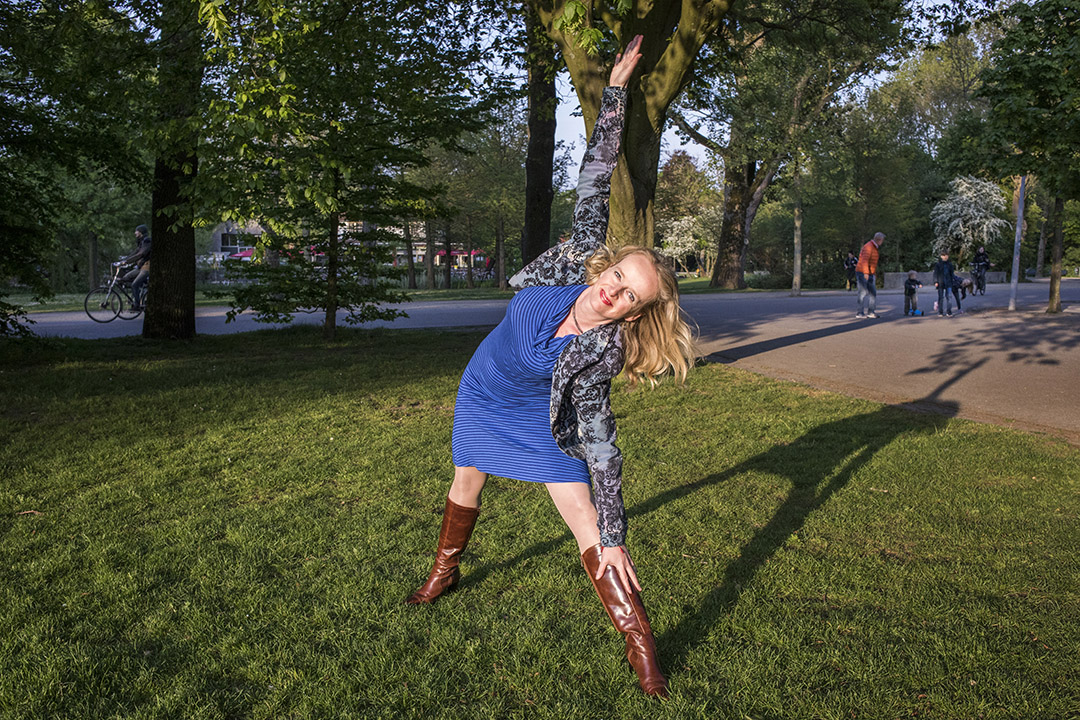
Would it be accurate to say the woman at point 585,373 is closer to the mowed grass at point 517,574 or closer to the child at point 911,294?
the mowed grass at point 517,574

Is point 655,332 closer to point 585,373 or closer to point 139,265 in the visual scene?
point 585,373

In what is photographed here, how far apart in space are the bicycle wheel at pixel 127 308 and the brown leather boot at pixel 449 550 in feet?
52.9

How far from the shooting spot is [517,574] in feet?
14.0

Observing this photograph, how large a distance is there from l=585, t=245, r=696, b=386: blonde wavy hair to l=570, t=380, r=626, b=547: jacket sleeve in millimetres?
207

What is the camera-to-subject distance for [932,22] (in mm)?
13289

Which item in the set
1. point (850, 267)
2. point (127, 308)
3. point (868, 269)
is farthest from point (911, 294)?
point (127, 308)

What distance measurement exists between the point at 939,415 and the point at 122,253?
44.9 metres

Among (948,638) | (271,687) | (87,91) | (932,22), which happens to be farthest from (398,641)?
(932,22)

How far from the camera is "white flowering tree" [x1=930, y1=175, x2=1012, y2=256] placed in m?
47.6

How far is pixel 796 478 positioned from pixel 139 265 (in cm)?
1510

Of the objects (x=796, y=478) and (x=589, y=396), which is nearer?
(x=589, y=396)

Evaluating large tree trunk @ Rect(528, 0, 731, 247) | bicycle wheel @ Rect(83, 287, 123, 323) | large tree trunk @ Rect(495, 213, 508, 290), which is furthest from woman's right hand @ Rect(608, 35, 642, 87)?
large tree trunk @ Rect(495, 213, 508, 290)

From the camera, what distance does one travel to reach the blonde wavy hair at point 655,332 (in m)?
3.02

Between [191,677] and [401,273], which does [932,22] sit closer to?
[401,273]
